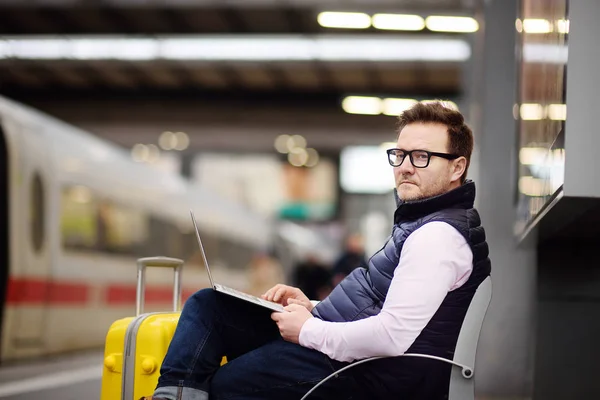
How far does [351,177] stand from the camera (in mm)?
40500

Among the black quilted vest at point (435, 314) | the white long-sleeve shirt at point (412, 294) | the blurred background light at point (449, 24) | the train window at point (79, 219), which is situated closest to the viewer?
the white long-sleeve shirt at point (412, 294)

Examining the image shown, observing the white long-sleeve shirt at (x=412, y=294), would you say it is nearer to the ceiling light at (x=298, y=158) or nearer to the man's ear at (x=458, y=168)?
the man's ear at (x=458, y=168)

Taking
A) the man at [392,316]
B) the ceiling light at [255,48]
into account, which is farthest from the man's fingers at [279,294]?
the ceiling light at [255,48]

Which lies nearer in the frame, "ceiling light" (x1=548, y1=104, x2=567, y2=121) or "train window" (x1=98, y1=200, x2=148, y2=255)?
"ceiling light" (x1=548, y1=104, x2=567, y2=121)

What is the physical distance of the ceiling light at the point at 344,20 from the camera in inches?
617

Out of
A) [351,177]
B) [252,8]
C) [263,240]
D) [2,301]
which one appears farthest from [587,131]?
[351,177]

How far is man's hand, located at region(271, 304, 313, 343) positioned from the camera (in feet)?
10.3

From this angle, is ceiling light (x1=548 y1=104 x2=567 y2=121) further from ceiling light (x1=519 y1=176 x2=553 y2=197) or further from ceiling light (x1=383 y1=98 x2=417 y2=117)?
ceiling light (x1=383 y1=98 x2=417 y2=117)

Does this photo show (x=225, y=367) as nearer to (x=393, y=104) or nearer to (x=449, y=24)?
(x=449, y=24)

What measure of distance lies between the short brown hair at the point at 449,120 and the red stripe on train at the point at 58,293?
7.47 m

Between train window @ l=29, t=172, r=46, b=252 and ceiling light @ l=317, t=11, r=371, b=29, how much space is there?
6.55 m

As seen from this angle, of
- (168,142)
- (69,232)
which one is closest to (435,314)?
(69,232)

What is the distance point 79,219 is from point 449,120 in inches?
382

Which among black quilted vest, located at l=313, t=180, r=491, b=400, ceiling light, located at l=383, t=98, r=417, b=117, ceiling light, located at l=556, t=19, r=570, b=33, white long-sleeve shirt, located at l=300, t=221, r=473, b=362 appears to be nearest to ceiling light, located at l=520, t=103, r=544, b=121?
Answer: ceiling light, located at l=556, t=19, r=570, b=33
